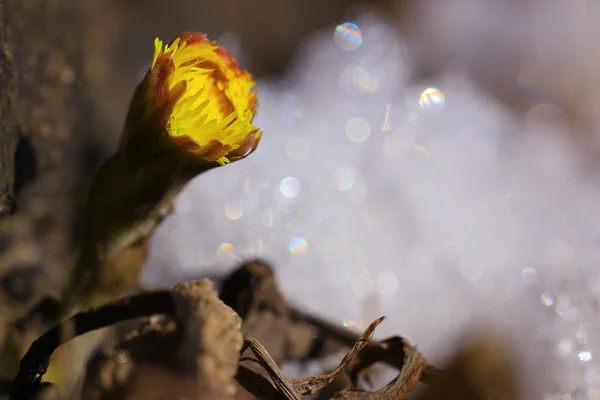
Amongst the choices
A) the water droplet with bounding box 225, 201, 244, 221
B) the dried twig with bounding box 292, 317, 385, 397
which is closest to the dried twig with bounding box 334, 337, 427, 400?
the dried twig with bounding box 292, 317, 385, 397

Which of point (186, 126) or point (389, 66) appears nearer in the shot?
point (186, 126)

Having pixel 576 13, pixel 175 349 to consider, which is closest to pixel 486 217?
pixel 576 13

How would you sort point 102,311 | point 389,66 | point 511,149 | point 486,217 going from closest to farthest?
point 102,311 → point 486,217 → point 511,149 → point 389,66

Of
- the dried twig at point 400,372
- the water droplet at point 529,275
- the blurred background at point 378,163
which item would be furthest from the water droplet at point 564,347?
the dried twig at point 400,372

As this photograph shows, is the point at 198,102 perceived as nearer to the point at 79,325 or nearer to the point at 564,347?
the point at 79,325

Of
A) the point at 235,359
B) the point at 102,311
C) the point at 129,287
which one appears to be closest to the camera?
the point at 235,359

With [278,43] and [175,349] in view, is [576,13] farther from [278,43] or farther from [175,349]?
[175,349]

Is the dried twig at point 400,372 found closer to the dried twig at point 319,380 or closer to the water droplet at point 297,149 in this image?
the dried twig at point 319,380
